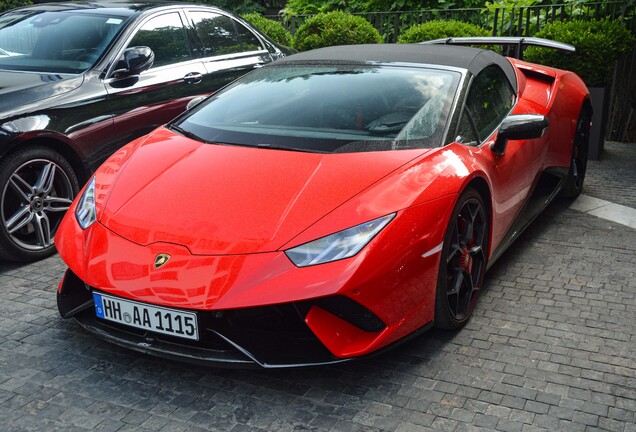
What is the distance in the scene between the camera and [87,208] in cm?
373

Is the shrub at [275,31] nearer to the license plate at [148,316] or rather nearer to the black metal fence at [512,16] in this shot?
the black metal fence at [512,16]

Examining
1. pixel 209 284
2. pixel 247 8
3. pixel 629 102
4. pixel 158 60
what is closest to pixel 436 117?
pixel 209 284

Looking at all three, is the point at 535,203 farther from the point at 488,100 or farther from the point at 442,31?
the point at 442,31

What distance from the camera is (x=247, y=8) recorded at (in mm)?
19406

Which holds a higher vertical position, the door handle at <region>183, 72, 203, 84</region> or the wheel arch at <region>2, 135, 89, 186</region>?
the door handle at <region>183, 72, 203, 84</region>

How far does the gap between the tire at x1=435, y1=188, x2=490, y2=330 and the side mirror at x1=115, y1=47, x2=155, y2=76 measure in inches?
115

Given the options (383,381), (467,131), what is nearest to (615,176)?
(467,131)

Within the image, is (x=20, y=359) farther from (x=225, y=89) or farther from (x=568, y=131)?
(x=568, y=131)

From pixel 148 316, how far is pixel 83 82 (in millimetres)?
2787

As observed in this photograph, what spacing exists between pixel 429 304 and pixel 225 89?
2073mm

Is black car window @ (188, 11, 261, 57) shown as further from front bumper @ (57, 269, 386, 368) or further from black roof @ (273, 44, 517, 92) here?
front bumper @ (57, 269, 386, 368)

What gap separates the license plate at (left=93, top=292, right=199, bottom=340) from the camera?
305cm

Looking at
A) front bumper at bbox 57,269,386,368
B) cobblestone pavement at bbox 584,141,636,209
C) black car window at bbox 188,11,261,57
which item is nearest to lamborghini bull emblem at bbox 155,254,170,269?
front bumper at bbox 57,269,386,368

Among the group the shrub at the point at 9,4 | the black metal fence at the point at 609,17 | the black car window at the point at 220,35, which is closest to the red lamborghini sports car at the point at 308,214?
the black car window at the point at 220,35
